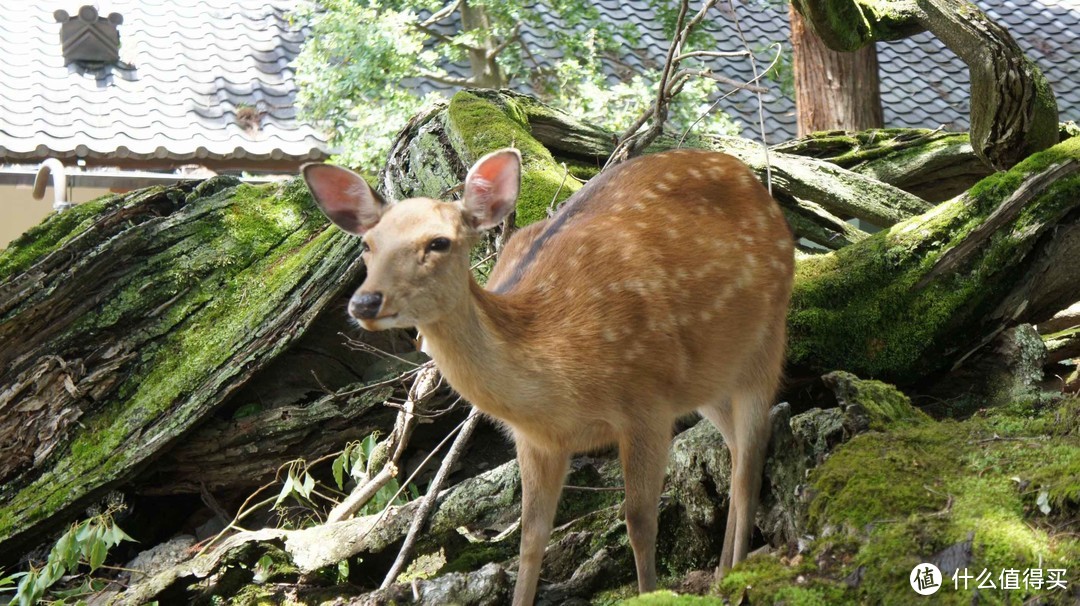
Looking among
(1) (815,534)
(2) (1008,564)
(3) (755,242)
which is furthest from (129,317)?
(2) (1008,564)

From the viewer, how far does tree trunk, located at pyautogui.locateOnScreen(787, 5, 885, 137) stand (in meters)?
8.94

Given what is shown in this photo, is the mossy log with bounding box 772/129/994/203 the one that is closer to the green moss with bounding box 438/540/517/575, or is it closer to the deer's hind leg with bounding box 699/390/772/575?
the deer's hind leg with bounding box 699/390/772/575

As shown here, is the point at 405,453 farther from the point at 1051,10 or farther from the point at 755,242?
the point at 1051,10

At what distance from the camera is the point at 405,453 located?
555 centimetres

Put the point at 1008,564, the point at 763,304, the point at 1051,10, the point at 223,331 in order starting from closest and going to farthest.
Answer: the point at 1008,564, the point at 763,304, the point at 223,331, the point at 1051,10

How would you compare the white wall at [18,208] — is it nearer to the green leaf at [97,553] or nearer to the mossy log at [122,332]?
the mossy log at [122,332]

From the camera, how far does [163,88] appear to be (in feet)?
39.9

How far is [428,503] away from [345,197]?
1.52m

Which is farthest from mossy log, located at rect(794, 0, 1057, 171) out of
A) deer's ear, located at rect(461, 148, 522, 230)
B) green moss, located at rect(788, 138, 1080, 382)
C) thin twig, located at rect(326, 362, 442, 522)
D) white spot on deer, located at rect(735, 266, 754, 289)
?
thin twig, located at rect(326, 362, 442, 522)

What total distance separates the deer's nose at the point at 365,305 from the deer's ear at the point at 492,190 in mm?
581

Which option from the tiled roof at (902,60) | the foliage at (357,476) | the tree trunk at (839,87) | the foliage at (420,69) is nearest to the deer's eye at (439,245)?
the foliage at (357,476)

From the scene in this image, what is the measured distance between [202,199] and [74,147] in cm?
524

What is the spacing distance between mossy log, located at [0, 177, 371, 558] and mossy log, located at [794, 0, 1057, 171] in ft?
8.72

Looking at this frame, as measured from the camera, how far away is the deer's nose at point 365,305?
3129 millimetres
